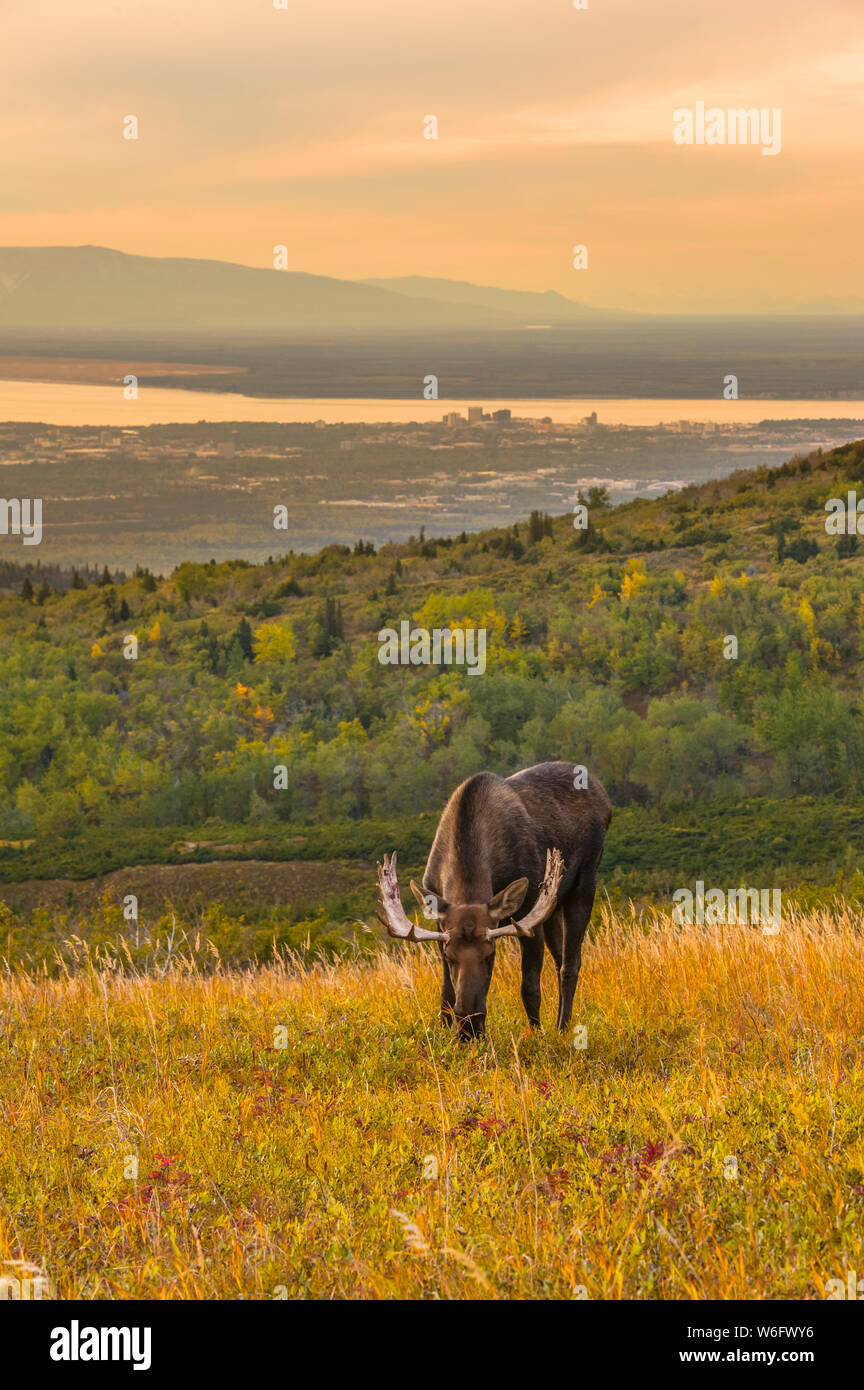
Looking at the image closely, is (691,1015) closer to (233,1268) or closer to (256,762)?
(233,1268)

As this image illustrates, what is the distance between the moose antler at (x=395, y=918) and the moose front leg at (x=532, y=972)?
30.5 inches

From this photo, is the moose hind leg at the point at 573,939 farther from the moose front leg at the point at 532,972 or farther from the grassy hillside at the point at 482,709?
the grassy hillside at the point at 482,709

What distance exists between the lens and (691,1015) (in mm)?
7680

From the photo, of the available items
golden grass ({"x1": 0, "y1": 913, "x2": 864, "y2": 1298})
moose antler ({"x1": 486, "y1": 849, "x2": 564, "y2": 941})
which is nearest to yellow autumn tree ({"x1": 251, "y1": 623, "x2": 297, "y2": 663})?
golden grass ({"x1": 0, "y1": 913, "x2": 864, "y2": 1298})

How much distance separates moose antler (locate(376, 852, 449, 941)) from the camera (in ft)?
23.0

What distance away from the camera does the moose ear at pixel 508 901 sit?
273 inches

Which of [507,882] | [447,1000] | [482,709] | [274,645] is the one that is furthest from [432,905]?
[274,645]

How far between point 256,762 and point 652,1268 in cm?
3660

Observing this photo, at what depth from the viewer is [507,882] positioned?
25.9ft

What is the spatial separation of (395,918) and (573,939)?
171 centimetres

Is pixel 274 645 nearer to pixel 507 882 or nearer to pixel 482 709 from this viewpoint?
pixel 482 709

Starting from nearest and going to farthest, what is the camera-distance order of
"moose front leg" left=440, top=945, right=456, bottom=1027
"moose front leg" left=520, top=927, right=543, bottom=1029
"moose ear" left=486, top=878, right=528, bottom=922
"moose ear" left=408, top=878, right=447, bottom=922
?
1. "moose ear" left=486, top=878, right=528, bottom=922
2. "moose ear" left=408, top=878, right=447, bottom=922
3. "moose front leg" left=440, top=945, right=456, bottom=1027
4. "moose front leg" left=520, top=927, right=543, bottom=1029

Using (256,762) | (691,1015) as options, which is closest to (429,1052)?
(691,1015)

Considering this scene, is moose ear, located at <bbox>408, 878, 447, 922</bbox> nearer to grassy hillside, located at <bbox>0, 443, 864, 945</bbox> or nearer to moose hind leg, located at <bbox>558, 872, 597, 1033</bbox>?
moose hind leg, located at <bbox>558, 872, 597, 1033</bbox>
